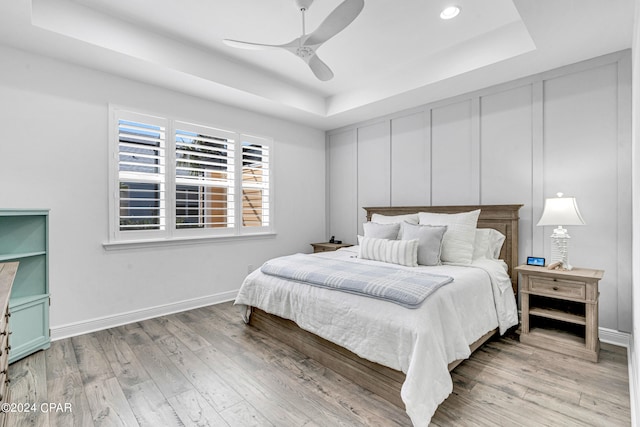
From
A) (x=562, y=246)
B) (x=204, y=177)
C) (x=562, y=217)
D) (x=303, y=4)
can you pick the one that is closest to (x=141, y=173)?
(x=204, y=177)

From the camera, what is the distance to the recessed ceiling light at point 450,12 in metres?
2.67

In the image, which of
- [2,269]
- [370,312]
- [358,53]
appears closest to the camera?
[2,269]

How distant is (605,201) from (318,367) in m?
2.98

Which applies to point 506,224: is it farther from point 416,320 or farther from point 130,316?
point 130,316

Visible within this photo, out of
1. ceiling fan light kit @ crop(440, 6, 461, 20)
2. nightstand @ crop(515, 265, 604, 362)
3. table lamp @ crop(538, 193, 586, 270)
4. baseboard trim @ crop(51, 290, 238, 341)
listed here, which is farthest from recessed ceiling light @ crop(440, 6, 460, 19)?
baseboard trim @ crop(51, 290, 238, 341)

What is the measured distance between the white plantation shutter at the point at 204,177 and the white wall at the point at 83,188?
0.22 metres

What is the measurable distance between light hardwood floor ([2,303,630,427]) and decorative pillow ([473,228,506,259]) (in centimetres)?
84

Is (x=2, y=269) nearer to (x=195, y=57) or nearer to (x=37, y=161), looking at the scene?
(x=37, y=161)

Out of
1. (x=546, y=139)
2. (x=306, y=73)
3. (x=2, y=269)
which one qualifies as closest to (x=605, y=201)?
(x=546, y=139)

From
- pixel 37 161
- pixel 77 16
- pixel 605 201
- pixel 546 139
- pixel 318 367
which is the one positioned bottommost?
pixel 318 367

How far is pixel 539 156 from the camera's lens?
10.8 ft

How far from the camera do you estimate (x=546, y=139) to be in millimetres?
3252

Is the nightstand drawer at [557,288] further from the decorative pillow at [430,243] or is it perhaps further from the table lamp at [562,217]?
the decorative pillow at [430,243]

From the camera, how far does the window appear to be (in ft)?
11.2
